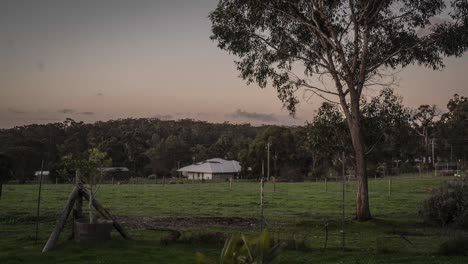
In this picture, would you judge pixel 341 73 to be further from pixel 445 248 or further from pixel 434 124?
pixel 434 124

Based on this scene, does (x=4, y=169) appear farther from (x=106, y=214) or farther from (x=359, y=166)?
(x=359, y=166)

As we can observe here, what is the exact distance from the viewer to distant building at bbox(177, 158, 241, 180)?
98.3 meters

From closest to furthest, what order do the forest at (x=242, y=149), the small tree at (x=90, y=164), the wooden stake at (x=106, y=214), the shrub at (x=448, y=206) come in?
the small tree at (x=90, y=164) → the wooden stake at (x=106, y=214) → the shrub at (x=448, y=206) → the forest at (x=242, y=149)

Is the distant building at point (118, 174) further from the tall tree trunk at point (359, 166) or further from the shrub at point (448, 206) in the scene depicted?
the shrub at point (448, 206)

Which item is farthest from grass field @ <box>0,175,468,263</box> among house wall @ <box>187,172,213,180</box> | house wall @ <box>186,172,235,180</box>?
house wall @ <box>187,172,213,180</box>

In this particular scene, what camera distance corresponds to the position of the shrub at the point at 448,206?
2231cm

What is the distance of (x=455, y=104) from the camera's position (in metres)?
100

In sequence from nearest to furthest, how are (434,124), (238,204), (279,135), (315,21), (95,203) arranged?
1. (95,203)
2. (315,21)
3. (238,204)
4. (279,135)
5. (434,124)

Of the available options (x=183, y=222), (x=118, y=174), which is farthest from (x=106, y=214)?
(x=118, y=174)

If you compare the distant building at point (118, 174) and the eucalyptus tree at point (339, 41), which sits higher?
the eucalyptus tree at point (339, 41)

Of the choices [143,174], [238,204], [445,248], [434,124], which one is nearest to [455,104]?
[434,124]

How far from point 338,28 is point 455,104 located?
267 ft

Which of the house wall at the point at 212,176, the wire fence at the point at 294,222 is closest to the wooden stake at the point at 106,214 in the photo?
the wire fence at the point at 294,222

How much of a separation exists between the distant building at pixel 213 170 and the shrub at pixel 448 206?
7430 cm
